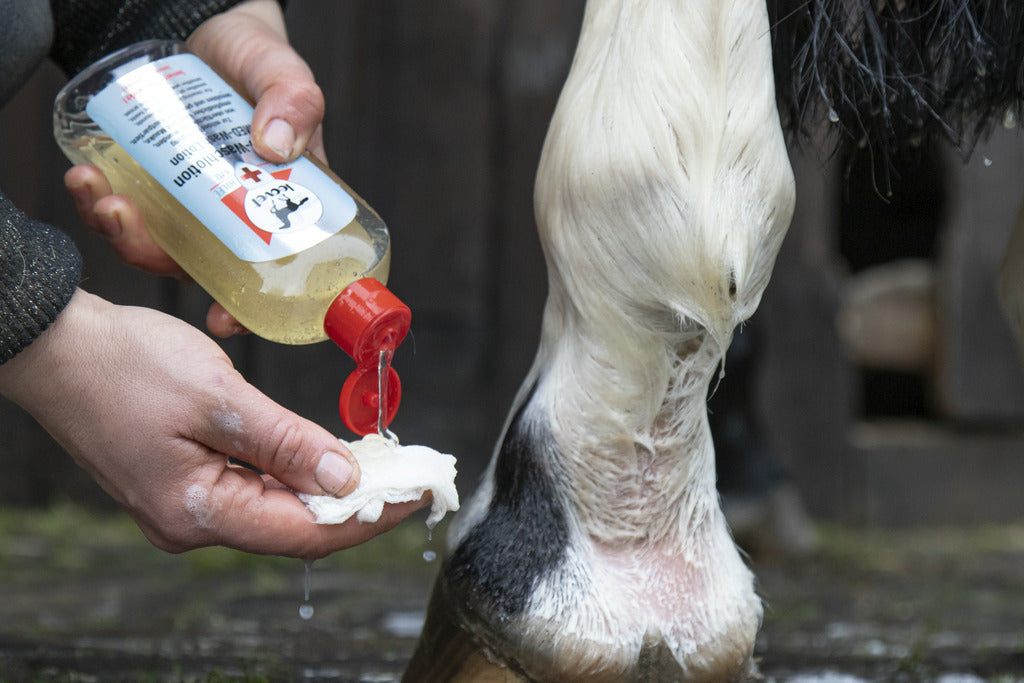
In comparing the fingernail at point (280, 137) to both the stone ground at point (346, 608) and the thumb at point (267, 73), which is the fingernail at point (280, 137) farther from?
the stone ground at point (346, 608)

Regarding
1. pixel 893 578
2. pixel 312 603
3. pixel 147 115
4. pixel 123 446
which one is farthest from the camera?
pixel 893 578

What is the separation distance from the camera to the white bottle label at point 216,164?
0.86 m

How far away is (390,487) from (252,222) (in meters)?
0.24

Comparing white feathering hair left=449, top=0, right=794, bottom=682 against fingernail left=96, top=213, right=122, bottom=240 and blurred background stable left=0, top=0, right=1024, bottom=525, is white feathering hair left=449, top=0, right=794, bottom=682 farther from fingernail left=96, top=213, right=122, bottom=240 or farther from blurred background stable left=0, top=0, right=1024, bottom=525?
blurred background stable left=0, top=0, right=1024, bottom=525

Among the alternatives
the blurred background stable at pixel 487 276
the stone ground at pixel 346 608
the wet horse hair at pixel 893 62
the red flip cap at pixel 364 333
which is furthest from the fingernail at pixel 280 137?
the blurred background stable at pixel 487 276

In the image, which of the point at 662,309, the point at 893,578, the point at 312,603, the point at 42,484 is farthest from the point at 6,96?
the point at 893,578

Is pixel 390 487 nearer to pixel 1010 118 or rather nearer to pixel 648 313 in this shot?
pixel 648 313

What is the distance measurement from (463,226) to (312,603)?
0.80 meters

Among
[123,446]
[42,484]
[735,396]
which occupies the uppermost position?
[123,446]

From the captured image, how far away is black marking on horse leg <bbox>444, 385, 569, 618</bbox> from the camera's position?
82 cm

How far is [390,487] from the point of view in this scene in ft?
2.59

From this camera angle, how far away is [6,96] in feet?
3.47

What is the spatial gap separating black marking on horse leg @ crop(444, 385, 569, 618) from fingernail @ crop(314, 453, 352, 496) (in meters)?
0.13

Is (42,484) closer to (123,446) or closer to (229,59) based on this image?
(229,59)
